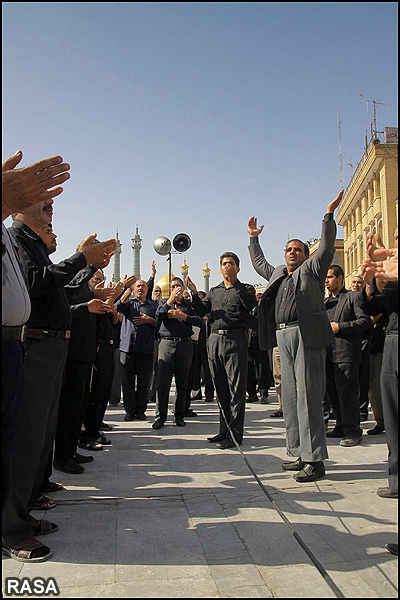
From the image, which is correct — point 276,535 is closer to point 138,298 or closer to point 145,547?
point 145,547

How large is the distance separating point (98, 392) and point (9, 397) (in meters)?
3.44

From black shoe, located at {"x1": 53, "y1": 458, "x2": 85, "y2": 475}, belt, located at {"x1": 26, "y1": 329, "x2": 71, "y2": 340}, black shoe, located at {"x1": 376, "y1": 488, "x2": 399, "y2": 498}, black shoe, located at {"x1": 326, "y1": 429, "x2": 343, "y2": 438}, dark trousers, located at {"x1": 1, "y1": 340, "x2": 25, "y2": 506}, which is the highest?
belt, located at {"x1": 26, "y1": 329, "x2": 71, "y2": 340}

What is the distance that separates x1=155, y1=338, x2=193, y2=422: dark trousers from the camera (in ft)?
23.0

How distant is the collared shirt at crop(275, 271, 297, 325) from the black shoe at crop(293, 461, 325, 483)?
133cm

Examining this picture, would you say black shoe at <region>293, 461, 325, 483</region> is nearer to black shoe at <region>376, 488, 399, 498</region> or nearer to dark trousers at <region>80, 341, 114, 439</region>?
black shoe at <region>376, 488, 399, 498</region>

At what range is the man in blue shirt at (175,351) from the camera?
7016 mm

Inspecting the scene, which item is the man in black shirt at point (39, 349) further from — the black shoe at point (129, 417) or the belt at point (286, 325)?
the black shoe at point (129, 417)

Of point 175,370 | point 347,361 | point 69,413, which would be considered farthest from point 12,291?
point 175,370

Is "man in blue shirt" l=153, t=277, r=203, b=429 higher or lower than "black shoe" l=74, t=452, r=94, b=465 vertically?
higher

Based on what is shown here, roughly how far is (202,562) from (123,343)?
522 cm

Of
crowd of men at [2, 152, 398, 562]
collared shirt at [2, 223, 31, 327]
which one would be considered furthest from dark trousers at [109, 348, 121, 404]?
collared shirt at [2, 223, 31, 327]

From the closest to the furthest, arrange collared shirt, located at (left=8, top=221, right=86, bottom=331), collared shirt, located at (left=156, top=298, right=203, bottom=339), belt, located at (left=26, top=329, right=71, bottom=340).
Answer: collared shirt, located at (left=8, top=221, right=86, bottom=331), belt, located at (left=26, top=329, right=71, bottom=340), collared shirt, located at (left=156, top=298, right=203, bottom=339)

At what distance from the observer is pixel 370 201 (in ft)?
118

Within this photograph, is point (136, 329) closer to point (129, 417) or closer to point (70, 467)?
point (129, 417)
